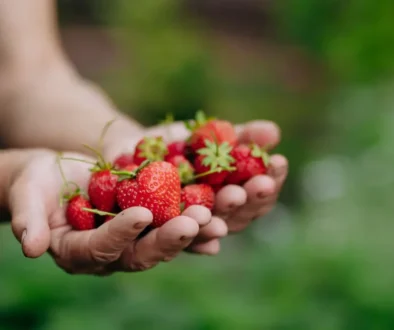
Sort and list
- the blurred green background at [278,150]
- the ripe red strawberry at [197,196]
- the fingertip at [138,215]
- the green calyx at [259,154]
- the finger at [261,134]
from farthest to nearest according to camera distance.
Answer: the blurred green background at [278,150], the finger at [261,134], the green calyx at [259,154], the ripe red strawberry at [197,196], the fingertip at [138,215]

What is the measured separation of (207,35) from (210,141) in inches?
177

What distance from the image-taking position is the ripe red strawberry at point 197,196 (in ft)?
4.46

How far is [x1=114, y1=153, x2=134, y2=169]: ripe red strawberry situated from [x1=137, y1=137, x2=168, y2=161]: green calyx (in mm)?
45

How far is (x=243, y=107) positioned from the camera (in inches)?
204

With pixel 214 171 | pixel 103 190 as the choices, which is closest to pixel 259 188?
pixel 214 171

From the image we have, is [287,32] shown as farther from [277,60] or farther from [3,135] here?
[3,135]

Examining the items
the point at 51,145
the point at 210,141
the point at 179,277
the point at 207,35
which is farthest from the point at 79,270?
the point at 207,35

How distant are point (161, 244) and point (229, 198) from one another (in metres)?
0.23

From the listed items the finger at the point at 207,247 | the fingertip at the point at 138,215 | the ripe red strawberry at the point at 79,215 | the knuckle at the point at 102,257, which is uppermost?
the fingertip at the point at 138,215

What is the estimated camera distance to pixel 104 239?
3.90ft

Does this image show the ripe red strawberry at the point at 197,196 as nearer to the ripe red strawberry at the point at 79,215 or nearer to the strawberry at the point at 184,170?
the strawberry at the point at 184,170

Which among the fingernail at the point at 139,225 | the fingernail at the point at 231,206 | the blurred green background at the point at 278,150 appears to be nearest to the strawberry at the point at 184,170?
the fingernail at the point at 231,206

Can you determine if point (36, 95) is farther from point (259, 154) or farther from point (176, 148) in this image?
point (259, 154)

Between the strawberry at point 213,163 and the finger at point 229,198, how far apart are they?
0.10 feet
